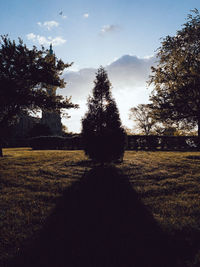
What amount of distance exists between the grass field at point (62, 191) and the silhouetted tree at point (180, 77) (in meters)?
7.11

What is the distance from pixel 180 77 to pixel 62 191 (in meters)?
14.7

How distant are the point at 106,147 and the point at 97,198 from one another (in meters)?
4.19

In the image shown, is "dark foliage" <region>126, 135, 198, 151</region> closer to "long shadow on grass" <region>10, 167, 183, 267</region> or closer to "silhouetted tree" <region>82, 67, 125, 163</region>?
"silhouetted tree" <region>82, 67, 125, 163</region>

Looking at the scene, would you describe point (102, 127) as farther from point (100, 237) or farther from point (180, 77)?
point (180, 77)

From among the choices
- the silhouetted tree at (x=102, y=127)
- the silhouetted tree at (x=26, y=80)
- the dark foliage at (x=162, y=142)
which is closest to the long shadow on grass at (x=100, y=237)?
the silhouetted tree at (x=102, y=127)

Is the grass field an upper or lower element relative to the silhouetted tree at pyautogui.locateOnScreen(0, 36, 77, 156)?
lower

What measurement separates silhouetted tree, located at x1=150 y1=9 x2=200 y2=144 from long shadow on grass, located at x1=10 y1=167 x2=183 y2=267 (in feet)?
40.2

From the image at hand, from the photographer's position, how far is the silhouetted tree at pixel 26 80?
13087mm

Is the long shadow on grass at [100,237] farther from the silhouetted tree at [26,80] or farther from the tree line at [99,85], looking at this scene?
the silhouetted tree at [26,80]

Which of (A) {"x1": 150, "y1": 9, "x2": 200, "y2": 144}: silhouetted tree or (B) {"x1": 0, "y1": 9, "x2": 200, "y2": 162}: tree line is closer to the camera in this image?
(B) {"x1": 0, "y1": 9, "x2": 200, "y2": 162}: tree line

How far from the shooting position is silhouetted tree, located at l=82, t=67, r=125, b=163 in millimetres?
9750

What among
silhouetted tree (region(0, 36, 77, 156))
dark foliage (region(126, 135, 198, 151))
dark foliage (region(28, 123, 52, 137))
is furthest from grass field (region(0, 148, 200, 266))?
dark foliage (region(28, 123, 52, 137))

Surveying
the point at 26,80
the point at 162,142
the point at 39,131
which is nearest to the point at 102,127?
the point at 26,80

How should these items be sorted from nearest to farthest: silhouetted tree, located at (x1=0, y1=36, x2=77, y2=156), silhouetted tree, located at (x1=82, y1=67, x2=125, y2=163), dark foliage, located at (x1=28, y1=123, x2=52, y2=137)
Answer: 1. silhouetted tree, located at (x1=82, y1=67, x2=125, y2=163)
2. silhouetted tree, located at (x1=0, y1=36, x2=77, y2=156)
3. dark foliage, located at (x1=28, y1=123, x2=52, y2=137)
